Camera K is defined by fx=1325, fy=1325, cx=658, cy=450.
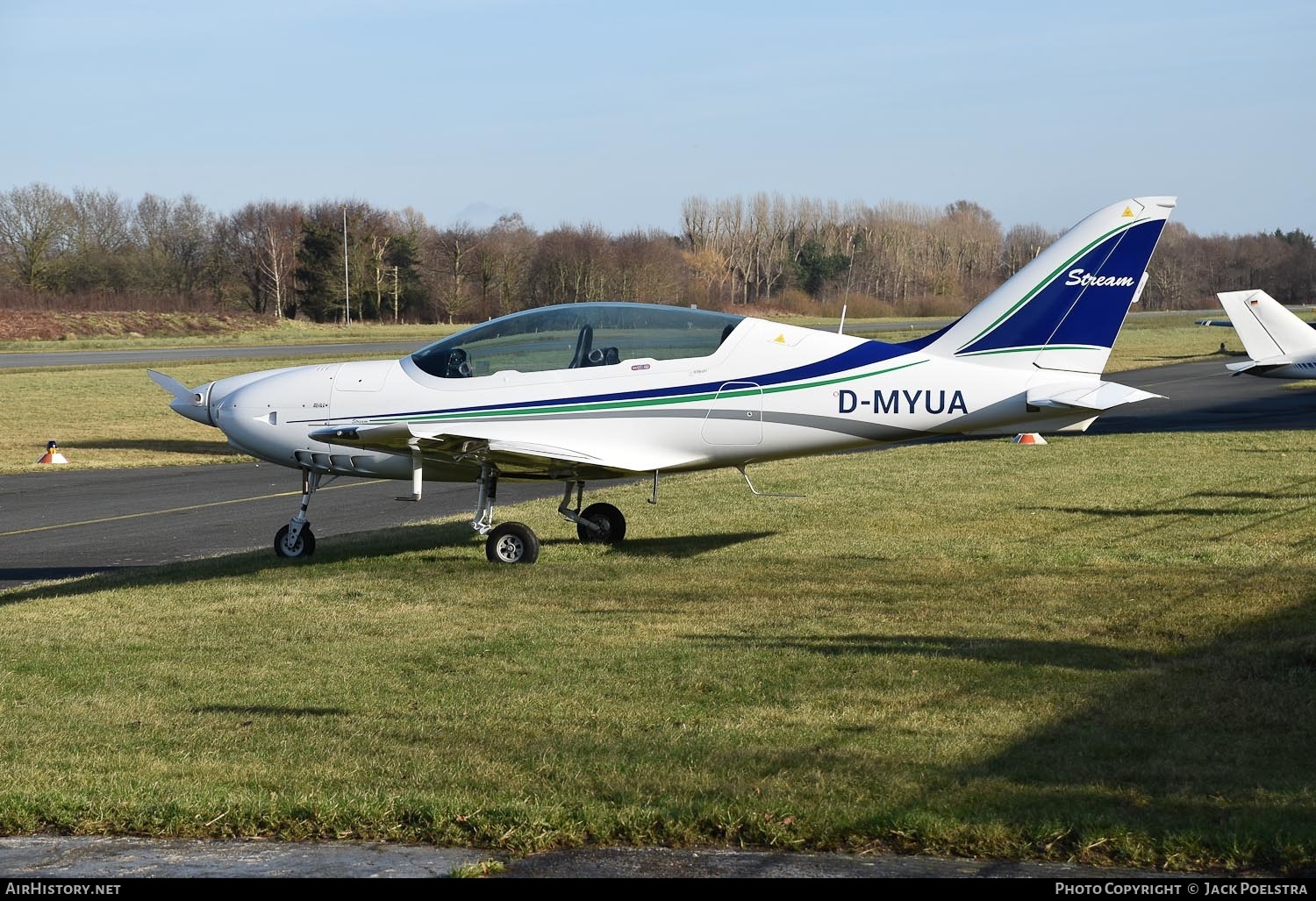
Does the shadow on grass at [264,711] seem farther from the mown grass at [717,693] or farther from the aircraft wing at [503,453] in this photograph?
the aircraft wing at [503,453]

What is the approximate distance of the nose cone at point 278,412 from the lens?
13.1 meters

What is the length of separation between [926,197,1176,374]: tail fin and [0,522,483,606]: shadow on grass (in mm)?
5944

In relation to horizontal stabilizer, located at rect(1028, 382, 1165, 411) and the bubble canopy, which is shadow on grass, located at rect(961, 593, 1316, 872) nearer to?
horizontal stabilizer, located at rect(1028, 382, 1165, 411)

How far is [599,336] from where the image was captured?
12.8 meters

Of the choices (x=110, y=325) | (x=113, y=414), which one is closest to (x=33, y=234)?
(x=110, y=325)

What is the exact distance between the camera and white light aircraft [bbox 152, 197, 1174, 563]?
12289 mm

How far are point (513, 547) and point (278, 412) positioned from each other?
2.77 m

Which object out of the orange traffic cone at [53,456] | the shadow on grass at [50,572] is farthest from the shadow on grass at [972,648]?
the orange traffic cone at [53,456]

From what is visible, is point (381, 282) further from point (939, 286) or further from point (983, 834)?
point (983, 834)

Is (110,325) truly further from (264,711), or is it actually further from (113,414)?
(264,711)

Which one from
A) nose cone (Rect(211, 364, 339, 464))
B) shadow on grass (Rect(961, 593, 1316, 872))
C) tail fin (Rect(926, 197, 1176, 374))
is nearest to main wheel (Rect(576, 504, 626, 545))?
nose cone (Rect(211, 364, 339, 464))

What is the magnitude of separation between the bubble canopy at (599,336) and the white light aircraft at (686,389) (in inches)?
0.6

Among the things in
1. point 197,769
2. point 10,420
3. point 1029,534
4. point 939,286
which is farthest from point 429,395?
point 939,286

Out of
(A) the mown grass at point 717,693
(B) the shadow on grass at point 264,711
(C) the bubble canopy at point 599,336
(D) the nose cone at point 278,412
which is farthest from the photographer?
(D) the nose cone at point 278,412
